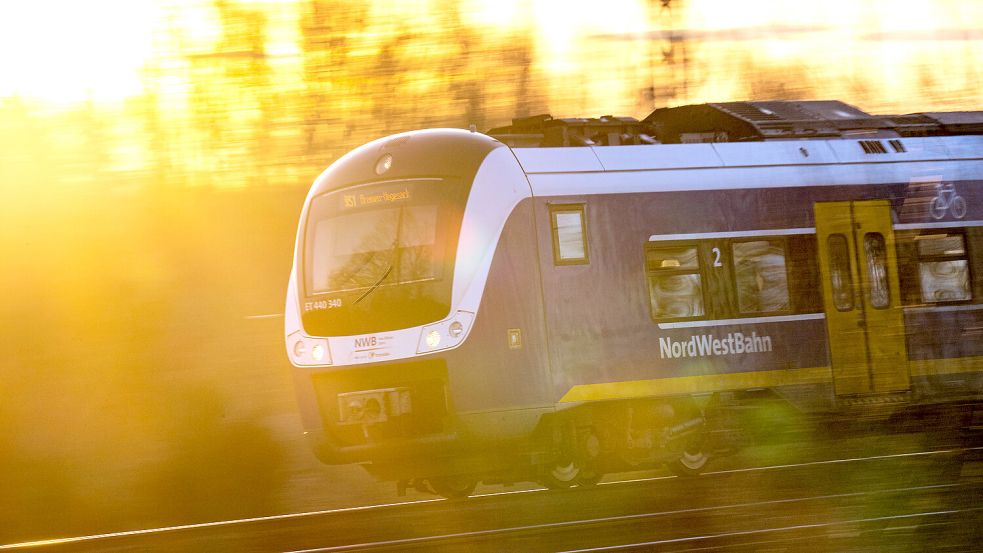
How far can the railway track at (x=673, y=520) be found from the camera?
820 centimetres

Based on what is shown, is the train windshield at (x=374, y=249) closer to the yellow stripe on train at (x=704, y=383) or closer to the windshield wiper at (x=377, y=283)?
the windshield wiper at (x=377, y=283)

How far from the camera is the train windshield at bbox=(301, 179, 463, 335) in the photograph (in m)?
10.6

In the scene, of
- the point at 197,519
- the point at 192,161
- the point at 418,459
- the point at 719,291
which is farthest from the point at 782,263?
the point at 192,161

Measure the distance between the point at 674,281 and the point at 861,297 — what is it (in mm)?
2075

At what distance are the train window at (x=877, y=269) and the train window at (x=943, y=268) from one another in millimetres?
437

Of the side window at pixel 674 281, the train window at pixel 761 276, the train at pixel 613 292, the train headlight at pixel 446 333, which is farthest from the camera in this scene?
the train window at pixel 761 276

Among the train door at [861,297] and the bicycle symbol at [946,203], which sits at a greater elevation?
the bicycle symbol at [946,203]

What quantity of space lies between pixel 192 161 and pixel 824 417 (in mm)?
10817

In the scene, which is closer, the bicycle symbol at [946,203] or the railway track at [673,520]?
the railway track at [673,520]

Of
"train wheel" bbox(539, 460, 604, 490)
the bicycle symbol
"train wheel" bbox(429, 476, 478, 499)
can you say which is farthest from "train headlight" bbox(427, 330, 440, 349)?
the bicycle symbol

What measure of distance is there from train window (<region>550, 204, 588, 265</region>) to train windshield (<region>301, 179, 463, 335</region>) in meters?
0.91

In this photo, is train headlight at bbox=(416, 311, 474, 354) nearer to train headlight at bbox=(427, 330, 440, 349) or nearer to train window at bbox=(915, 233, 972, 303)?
train headlight at bbox=(427, 330, 440, 349)

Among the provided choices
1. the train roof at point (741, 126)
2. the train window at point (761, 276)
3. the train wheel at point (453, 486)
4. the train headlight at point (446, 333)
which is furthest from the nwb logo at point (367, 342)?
the train window at point (761, 276)

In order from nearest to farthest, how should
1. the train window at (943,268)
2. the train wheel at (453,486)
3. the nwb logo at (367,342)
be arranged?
the nwb logo at (367,342) < the train wheel at (453,486) < the train window at (943,268)
